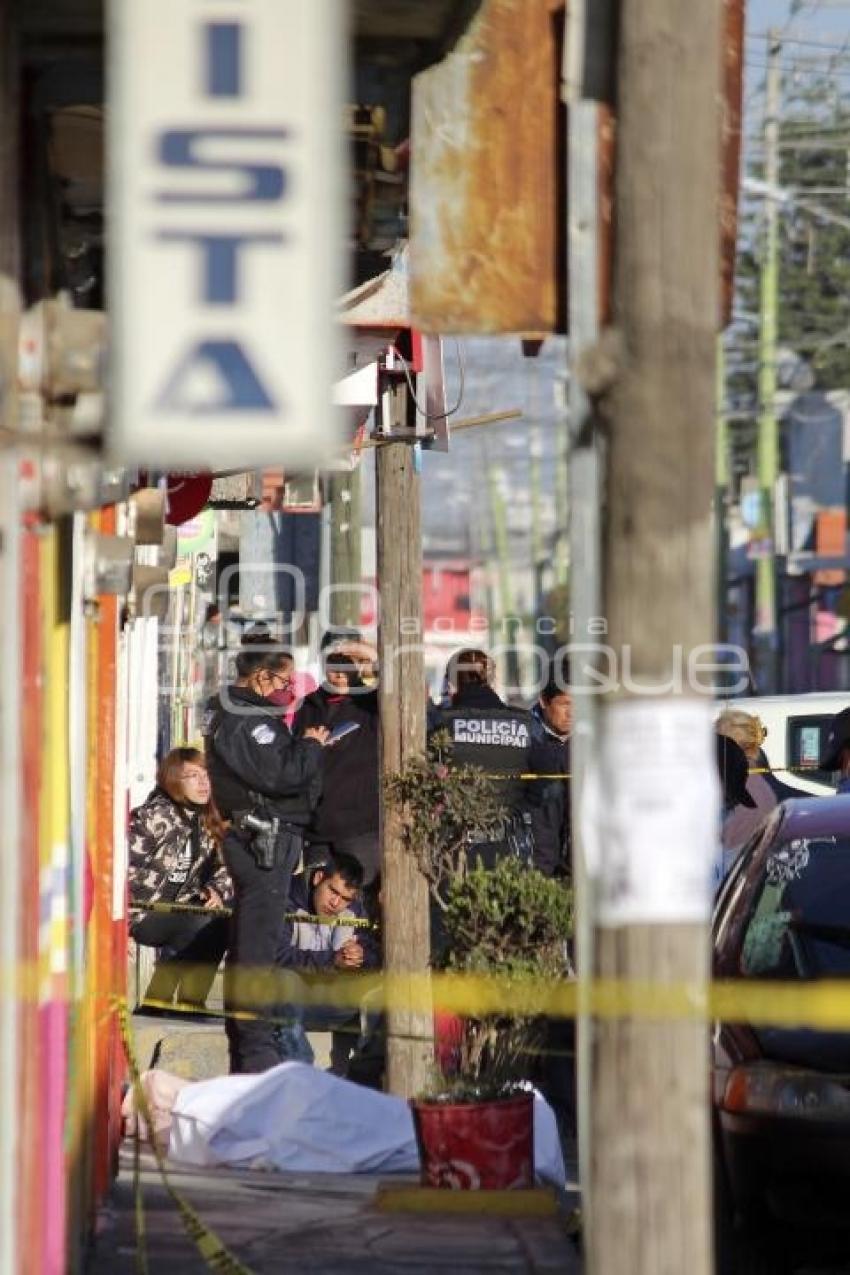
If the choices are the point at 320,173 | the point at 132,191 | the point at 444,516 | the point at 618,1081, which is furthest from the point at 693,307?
the point at 444,516

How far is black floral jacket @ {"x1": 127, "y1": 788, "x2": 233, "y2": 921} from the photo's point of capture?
1285cm

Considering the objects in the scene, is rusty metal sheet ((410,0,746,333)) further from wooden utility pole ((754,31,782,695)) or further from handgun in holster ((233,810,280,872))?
wooden utility pole ((754,31,782,695))

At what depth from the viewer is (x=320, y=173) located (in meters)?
4.99

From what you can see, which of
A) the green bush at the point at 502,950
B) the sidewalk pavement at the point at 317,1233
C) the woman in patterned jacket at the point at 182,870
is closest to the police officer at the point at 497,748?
the woman in patterned jacket at the point at 182,870

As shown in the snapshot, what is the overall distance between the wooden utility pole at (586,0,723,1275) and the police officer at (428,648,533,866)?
7104 millimetres

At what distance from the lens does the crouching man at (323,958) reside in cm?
1190

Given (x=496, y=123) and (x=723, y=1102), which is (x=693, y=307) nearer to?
(x=496, y=123)

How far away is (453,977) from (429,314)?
493 centimetres

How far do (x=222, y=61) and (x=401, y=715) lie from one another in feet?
22.4

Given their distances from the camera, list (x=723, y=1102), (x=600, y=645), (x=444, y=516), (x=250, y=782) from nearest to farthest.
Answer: (x=600, y=645), (x=723, y=1102), (x=250, y=782), (x=444, y=516)

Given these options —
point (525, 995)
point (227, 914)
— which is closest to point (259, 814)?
point (227, 914)

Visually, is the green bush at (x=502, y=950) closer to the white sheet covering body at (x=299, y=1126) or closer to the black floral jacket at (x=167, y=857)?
the white sheet covering body at (x=299, y=1126)

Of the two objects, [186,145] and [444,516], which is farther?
[444,516]

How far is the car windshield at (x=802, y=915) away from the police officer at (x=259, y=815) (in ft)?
11.1
